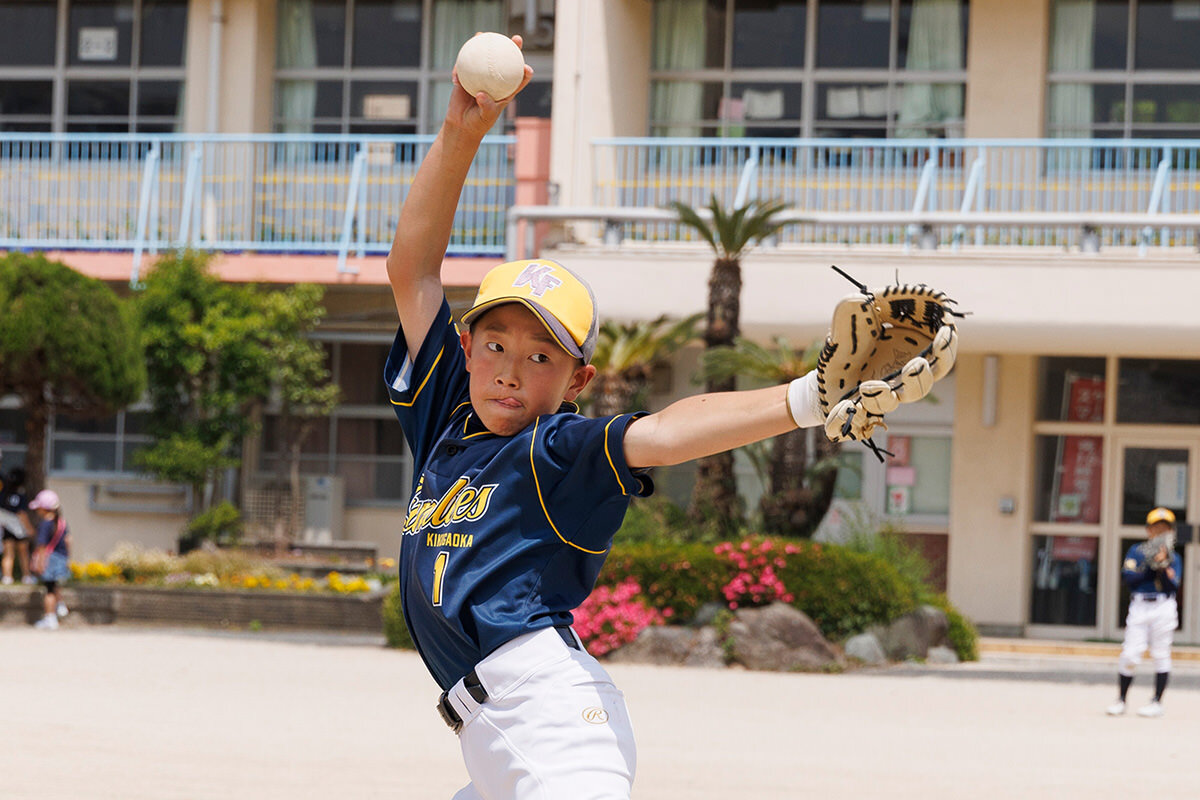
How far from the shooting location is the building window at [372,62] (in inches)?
811

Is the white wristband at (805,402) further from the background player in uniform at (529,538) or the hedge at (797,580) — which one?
the hedge at (797,580)

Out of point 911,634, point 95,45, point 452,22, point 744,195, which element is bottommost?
point 911,634

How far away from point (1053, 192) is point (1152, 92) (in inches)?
85.6

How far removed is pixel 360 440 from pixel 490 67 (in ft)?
56.4

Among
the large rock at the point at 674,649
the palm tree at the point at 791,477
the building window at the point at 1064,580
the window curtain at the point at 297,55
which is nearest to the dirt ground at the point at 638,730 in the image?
the large rock at the point at 674,649

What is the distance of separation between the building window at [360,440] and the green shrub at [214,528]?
127cm

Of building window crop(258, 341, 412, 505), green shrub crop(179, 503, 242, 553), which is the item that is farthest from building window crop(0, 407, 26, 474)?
building window crop(258, 341, 412, 505)

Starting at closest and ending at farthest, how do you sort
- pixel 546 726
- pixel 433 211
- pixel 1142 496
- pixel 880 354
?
pixel 880 354
pixel 546 726
pixel 433 211
pixel 1142 496

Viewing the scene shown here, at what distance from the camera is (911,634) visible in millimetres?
14023

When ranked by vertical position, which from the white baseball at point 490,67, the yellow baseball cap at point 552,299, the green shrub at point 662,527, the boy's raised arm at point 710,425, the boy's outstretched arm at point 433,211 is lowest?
the green shrub at point 662,527

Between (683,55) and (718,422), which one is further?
(683,55)

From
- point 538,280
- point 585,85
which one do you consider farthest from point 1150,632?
point 585,85

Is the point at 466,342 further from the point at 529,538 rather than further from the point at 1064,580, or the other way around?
the point at 1064,580

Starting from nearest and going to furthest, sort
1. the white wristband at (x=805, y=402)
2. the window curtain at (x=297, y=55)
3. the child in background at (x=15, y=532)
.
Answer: the white wristband at (x=805, y=402), the child in background at (x=15, y=532), the window curtain at (x=297, y=55)
